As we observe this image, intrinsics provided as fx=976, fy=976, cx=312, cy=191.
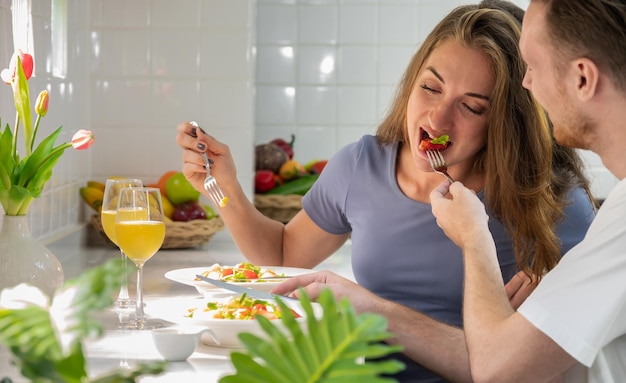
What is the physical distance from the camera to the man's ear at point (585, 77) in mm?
1312

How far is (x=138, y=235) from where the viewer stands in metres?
1.66

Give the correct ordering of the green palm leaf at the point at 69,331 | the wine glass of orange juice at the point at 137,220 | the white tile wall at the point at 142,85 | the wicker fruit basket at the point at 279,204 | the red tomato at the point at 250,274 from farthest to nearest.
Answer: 1. the wicker fruit basket at the point at 279,204
2. the white tile wall at the point at 142,85
3. the red tomato at the point at 250,274
4. the wine glass of orange juice at the point at 137,220
5. the green palm leaf at the point at 69,331

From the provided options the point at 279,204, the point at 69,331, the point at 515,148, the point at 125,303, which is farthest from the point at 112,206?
the point at 279,204

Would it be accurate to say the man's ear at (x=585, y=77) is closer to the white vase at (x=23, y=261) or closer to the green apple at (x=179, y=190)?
the white vase at (x=23, y=261)

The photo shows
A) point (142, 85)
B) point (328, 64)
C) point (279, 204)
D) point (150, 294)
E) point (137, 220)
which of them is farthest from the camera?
point (328, 64)

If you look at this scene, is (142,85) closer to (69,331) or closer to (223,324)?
(223,324)

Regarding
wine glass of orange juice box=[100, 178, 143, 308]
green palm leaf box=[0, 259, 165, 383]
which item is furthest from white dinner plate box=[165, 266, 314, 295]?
green palm leaf box=[0, 259, 165, 383]

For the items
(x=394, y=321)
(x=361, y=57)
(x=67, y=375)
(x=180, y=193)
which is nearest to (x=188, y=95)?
(x=180, y=193)

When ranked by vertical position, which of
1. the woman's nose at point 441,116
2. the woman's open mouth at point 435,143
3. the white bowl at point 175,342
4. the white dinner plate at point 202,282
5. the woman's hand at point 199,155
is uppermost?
the woman's nose at point 441,116

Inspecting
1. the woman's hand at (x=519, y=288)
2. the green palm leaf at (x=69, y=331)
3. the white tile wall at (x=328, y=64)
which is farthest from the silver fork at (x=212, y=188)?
the white tile wall at (x=328, y=64)

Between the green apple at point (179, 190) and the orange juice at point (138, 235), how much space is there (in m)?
1.30

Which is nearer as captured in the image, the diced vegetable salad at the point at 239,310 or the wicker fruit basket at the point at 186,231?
the diced vegetable salad at the point at 239,310

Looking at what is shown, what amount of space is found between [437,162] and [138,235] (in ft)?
1.81

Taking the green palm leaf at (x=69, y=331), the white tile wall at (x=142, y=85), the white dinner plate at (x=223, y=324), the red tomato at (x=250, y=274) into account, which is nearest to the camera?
the green palm leaf at (x=69, y=331)
